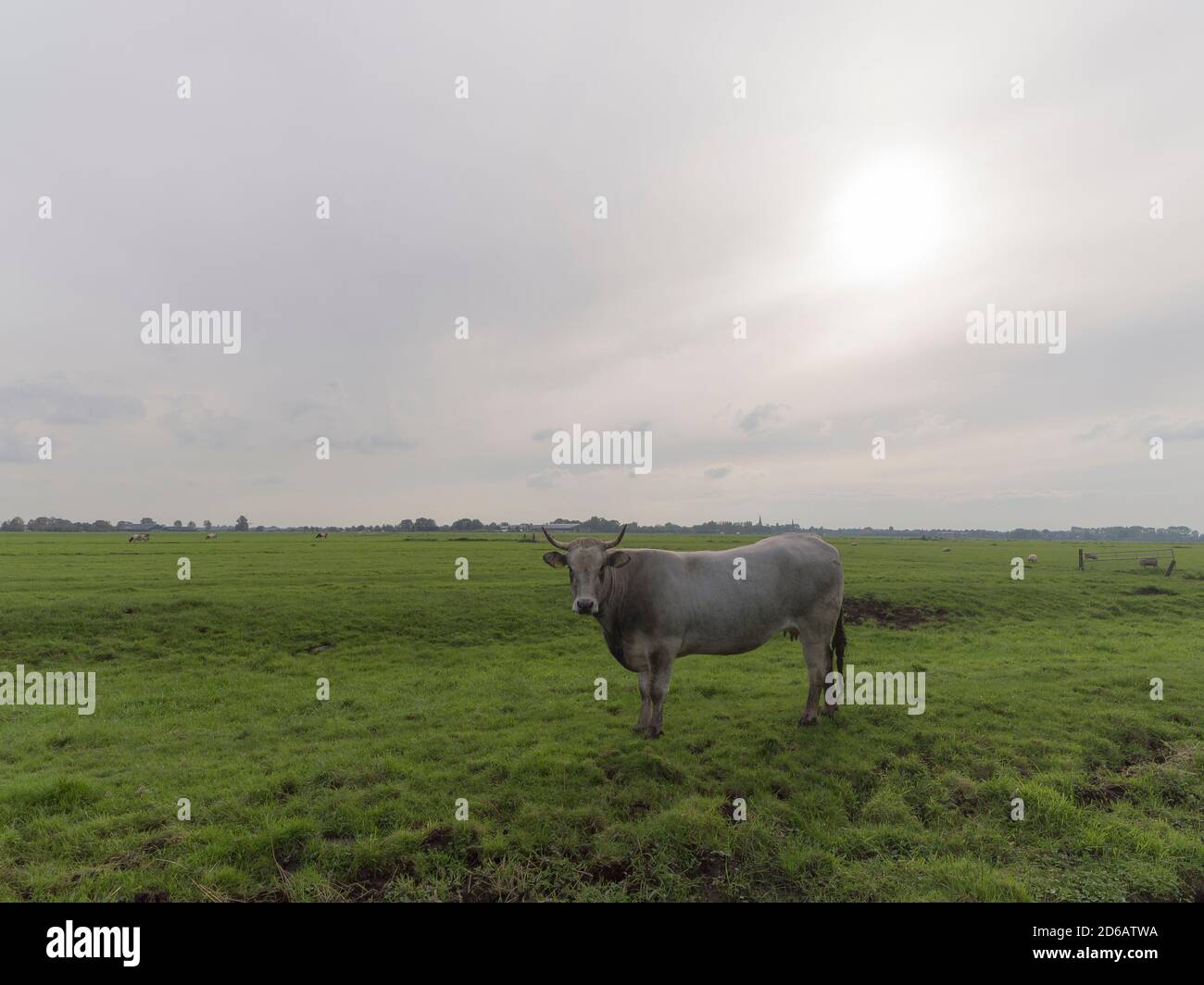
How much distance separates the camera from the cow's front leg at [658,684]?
27.7ft

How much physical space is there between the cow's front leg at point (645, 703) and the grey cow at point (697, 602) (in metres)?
0.02

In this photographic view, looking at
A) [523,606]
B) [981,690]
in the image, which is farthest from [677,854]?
[523,606]

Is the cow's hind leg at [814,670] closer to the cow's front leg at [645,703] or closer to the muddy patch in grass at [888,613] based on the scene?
the cow's front leg at [645,703]

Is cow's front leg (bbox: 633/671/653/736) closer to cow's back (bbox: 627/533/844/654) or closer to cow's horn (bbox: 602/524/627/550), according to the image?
cow's back (bbox: 627/533/844/654)

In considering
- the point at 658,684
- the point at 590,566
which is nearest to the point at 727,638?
the point at 658,684

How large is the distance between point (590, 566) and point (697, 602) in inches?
74.4

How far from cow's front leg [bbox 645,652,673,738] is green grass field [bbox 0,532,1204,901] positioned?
0.41m

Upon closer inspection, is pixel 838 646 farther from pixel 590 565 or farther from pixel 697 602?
pixel 590 565

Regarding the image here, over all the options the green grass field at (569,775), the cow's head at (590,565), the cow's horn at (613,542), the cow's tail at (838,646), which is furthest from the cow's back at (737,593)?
the green grass field at (569,775)

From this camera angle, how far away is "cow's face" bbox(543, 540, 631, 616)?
797 cm

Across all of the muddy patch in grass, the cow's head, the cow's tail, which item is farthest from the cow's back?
the muddy patch in grass
